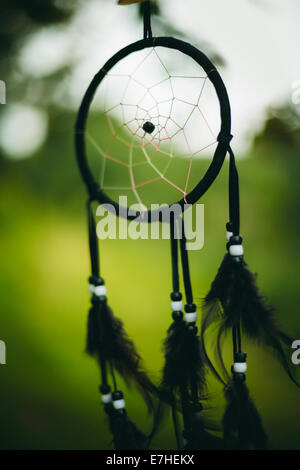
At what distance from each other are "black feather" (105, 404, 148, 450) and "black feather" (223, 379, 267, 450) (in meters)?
0.15

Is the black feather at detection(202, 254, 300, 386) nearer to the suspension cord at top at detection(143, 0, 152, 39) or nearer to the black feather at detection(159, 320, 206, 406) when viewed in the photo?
the black feather at detection(159, 320, 206, 406)

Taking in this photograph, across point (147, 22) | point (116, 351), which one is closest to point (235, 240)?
point (116, 351)

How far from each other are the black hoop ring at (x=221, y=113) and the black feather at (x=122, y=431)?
1.06ft

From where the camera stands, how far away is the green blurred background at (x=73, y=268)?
3.63 feet

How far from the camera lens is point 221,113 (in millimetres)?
496

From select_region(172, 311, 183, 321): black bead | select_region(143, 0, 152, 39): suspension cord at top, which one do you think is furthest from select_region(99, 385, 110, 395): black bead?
select_region(143, 0, 152, 39): suspension cord at top

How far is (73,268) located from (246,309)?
113cm

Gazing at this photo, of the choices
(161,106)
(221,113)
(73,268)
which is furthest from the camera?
(73,268)

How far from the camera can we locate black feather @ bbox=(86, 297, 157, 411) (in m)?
0.57

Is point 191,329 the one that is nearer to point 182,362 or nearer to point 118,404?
point 182,362

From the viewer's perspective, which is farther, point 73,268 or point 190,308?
point 73,268

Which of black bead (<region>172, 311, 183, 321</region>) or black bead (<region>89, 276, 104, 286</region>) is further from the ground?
black bead (<region>89, 276, 104, 286</region>)
